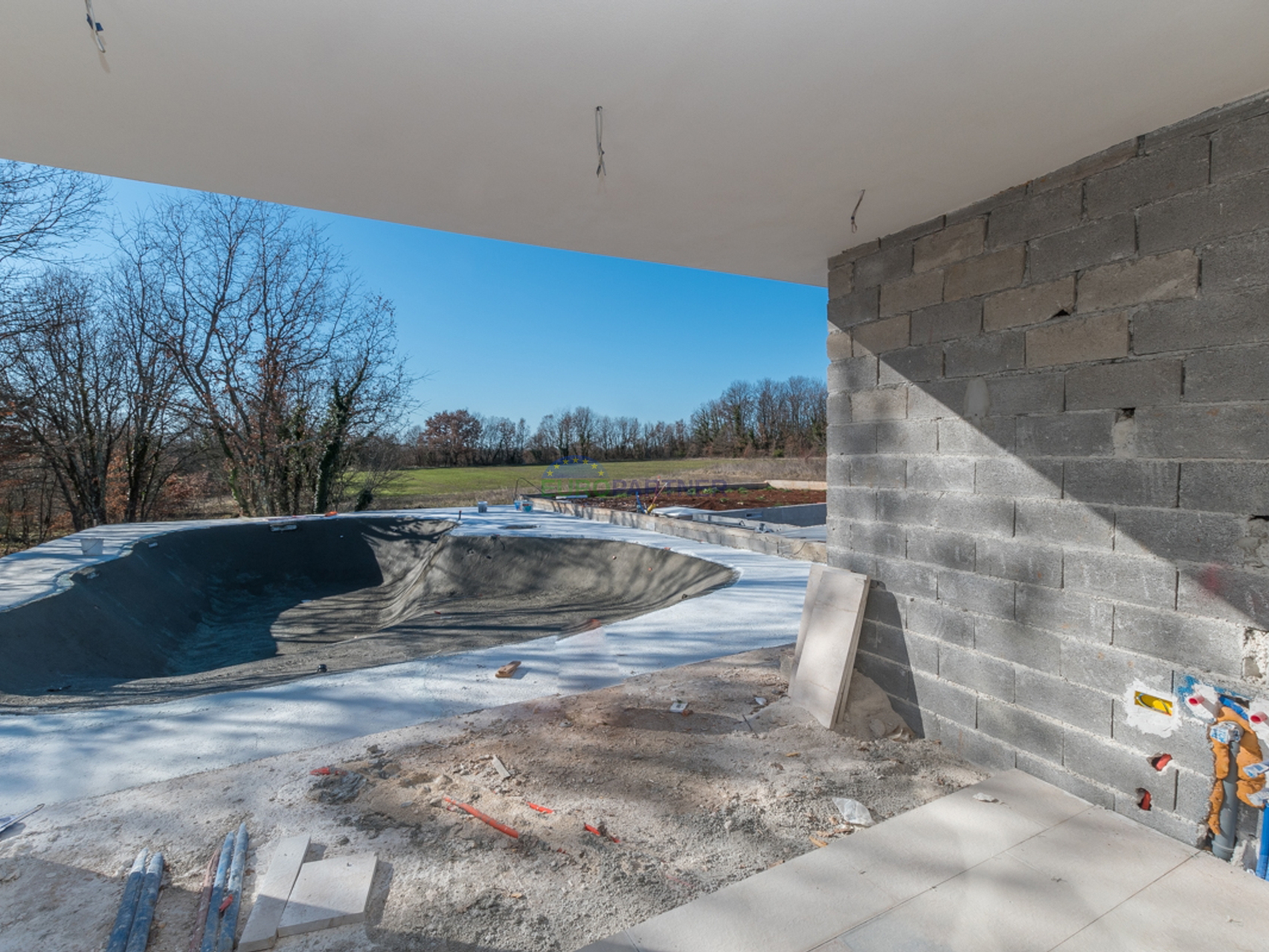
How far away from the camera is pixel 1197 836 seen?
5.84 ft

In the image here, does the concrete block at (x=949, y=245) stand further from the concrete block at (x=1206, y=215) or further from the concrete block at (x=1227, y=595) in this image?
the concrete block at (x=1227, y=595)

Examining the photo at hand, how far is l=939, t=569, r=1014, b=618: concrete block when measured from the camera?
2.29 meters

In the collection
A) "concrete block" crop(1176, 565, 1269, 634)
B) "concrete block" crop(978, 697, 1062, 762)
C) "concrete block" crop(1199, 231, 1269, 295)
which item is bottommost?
"concrete block" crop(978, 697, 1062, 762)

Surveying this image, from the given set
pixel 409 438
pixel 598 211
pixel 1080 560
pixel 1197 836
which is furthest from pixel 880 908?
pixel 409 438

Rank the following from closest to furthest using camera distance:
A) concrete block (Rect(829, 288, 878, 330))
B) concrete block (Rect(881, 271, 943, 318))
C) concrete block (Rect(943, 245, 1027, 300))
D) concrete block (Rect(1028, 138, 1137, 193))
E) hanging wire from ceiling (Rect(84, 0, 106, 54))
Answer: hanging wire from ceiling (Rect(84, 0, 106, 54)) < concrete block (Rect(1028, 138, 1137, 193)) < concrete block (Rect(943, 245, 1027, 300)) < concrete block (Rect(881, 271, 943, 318)) < concrete block (Rect(829, 288, 878, 330))

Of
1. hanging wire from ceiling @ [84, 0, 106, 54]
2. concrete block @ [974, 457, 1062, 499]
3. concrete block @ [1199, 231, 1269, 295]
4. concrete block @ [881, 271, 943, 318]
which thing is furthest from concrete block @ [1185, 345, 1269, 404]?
hanging wire from ceiling @ [84, 0, 106, 54]

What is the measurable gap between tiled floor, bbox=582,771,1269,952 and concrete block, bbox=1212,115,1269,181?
210 centimetres

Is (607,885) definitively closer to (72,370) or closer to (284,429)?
(284,429)

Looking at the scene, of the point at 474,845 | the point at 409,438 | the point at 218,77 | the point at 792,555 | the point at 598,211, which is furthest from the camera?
the point at 409,438

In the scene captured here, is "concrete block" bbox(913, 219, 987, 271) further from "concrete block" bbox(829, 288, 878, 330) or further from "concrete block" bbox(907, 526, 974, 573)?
"concrete block" bbox(907, 526, 974, 573)

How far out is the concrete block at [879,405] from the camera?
9.05 feet

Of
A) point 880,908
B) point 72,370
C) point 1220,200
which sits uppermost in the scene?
point 72,370

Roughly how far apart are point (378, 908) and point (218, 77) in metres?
2.31

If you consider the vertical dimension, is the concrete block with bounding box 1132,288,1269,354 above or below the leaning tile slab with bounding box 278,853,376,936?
above
